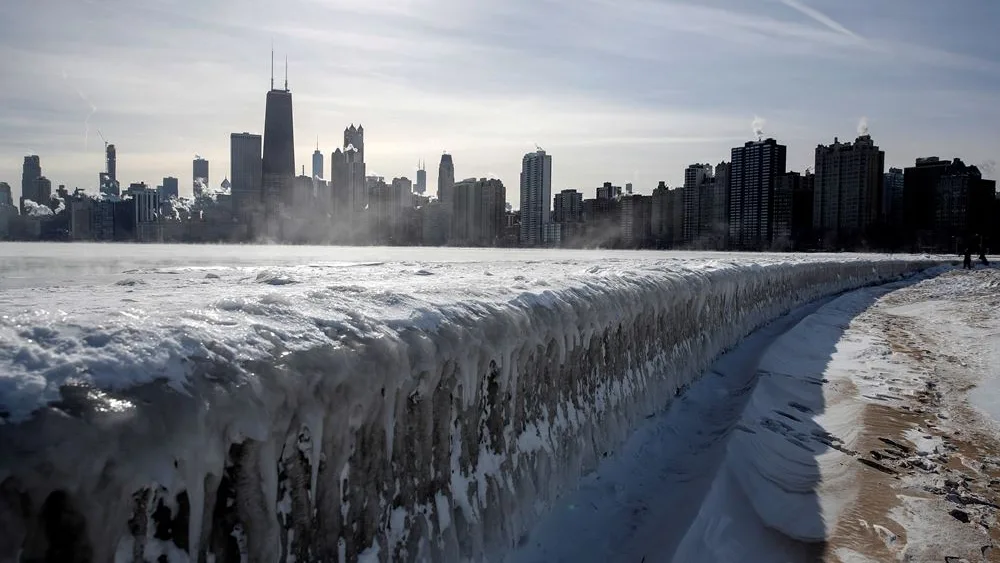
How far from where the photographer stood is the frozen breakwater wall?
1.79 metres

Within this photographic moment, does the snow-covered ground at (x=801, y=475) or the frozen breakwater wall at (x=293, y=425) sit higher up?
the frozen breakwater wall at (x=293, y=425)

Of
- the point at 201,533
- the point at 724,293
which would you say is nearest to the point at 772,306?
the point at 724,293

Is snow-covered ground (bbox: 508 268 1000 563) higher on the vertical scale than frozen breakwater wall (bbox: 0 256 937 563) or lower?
lower

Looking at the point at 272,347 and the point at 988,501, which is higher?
the point at 272,347

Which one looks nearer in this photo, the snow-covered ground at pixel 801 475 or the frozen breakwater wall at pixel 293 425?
the frozen breakwater wall at pixel 293 425

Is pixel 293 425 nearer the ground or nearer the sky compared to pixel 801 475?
nearer the sky

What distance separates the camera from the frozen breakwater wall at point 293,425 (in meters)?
1.79

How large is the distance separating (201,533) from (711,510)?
3.74 m

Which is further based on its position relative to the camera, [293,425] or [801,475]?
[801,475]

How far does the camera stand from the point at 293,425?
2.49m

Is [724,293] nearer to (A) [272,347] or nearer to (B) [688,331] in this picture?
(B) [688,331]

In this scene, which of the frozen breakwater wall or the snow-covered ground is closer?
the frozen breakwater wall

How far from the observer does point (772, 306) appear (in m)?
16.1

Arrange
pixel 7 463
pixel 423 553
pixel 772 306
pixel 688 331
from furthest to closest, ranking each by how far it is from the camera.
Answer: pixel 772 306 → pixel 688 331 → pixel 423 553 → pixel 7 463
